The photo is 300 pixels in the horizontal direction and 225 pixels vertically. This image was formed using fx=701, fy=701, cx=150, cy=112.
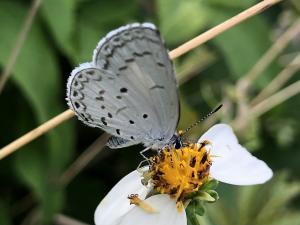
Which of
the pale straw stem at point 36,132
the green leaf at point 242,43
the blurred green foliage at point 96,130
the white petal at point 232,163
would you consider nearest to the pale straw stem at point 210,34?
the pale straw stem at point 36,132

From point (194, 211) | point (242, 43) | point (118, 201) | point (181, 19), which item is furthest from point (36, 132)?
point (242, 43)

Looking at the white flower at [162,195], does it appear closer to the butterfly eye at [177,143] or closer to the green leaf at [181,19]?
the butterfly eye at [177,143]

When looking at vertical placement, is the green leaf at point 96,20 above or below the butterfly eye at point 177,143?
above

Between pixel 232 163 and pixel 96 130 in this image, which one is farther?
pixel 96 130

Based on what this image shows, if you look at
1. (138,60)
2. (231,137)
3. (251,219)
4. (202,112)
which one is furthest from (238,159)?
(202,112)

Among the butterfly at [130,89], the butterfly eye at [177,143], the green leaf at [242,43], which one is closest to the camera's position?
the butterfly at [130,89]

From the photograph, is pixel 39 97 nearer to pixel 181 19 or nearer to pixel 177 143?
pixel 181 19

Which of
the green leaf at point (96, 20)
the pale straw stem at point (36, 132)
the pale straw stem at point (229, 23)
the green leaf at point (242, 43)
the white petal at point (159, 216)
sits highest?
the pale straw stem at point (36, 132)

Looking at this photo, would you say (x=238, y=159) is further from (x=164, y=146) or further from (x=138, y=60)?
(x=138, y=60)
